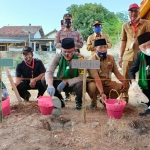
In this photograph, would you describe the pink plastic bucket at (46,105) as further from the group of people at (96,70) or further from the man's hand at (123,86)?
the man's hand at (123,86)

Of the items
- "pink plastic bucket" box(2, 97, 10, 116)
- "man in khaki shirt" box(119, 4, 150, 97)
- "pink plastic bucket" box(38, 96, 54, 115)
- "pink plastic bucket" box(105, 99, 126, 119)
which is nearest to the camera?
"pink plastic bucket" box(105, 99, 126, 119)

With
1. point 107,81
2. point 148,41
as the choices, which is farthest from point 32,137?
point 148,41

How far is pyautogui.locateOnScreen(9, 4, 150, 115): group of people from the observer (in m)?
4.62

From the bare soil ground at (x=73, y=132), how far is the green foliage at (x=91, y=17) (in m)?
24.0

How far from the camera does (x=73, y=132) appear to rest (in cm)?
384

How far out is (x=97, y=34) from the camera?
6.18 meters

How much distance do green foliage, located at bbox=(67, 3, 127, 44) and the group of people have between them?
74.0 feet

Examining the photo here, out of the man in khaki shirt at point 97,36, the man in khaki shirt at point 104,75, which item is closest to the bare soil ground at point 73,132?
the man in khaki shirt at point 104,75

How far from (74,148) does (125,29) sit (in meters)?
3.01

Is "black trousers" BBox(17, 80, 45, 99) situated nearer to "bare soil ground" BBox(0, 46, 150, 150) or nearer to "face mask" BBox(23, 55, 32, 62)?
"face mask" BBox(23, 55, 32, 62)

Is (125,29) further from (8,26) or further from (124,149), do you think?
(8,26)

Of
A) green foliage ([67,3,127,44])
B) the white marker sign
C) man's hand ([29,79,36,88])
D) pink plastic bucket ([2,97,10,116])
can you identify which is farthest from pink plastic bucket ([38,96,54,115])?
green foliage ([67,3,127,44])

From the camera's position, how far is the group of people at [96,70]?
4.62 m

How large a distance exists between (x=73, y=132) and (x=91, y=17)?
2925cm
